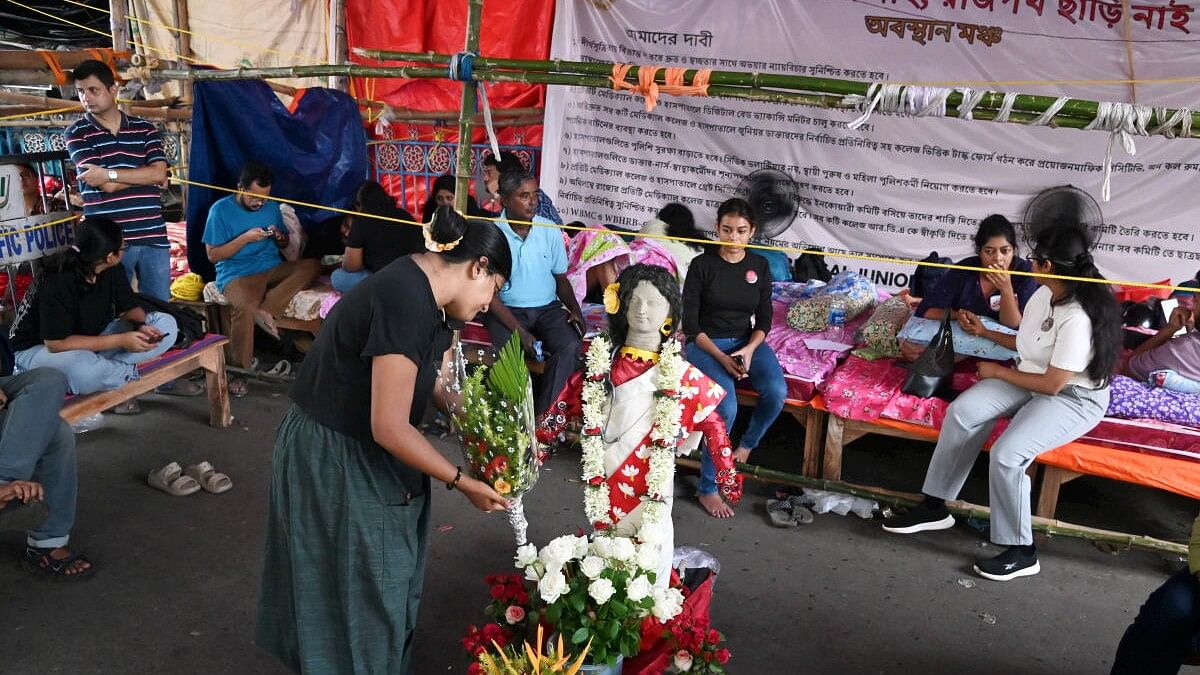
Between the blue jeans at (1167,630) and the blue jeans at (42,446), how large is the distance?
13.0 ft

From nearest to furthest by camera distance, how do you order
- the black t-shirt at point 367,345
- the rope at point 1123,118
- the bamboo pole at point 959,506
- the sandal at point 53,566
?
1. the black t-shirt at point 367,345
2. the rope at point 1123,118
3. the sandal at point 53,566
4. the bamboo pole at point 959,506

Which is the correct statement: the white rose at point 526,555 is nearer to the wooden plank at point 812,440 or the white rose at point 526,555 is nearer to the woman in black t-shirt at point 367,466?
the woman in black t-shirt at point 367,466

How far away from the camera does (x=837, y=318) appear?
18.0 ft

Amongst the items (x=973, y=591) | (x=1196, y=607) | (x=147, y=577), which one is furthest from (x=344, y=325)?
(x=973, y=591)

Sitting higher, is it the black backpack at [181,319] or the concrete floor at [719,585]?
the black backpack at [181,319]

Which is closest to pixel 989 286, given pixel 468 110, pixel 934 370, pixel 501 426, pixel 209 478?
pixel 934 370

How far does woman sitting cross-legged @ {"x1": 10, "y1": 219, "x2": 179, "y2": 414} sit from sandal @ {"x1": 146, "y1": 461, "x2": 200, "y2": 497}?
0.48 m

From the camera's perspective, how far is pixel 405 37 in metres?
7.89

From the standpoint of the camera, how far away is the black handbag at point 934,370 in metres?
4.48

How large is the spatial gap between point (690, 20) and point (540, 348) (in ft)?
9.69

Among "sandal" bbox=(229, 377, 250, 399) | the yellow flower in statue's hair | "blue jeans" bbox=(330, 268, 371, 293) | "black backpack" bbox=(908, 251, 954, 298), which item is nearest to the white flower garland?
the yellow flower in statue's hair

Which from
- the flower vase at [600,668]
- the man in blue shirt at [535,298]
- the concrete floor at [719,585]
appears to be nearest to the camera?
the flower vase at [600,668]

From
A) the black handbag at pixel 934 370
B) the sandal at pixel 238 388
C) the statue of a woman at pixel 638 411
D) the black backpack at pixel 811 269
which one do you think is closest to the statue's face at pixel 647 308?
the statue of a woman at pixel 638 411

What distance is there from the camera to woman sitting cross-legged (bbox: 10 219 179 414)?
400 centimetres
